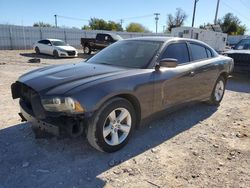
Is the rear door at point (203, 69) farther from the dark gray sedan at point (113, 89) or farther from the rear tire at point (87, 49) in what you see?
the rear tire at point (87, 49)

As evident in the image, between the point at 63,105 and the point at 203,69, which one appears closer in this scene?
the point at 63,105

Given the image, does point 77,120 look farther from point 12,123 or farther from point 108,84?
point 12,123

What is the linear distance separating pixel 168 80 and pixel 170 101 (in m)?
0.40

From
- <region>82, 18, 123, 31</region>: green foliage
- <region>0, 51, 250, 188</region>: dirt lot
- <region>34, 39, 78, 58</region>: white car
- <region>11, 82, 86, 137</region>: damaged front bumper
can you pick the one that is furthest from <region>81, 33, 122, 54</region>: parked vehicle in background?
<region>82, 18, 123, 31</region>: green foliage

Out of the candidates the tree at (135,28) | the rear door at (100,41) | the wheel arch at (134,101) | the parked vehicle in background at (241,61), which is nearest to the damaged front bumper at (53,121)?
the wheel arch at (134,101)

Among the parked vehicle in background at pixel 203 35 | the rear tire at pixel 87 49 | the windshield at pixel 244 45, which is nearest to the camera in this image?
the windshield at pixel 244 45

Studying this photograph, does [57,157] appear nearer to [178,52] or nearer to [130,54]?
[130,54]

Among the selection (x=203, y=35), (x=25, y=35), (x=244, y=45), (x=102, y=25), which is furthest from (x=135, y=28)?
(x=244, y=45)

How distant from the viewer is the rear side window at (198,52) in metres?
5.00

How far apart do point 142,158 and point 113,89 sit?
1.06 meters

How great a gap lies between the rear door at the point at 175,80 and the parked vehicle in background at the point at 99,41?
15448 mm

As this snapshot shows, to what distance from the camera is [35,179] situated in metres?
2.90

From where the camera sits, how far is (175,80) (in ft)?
13.9

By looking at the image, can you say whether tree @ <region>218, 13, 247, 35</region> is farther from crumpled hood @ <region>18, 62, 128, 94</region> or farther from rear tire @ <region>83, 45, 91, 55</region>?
crumpled hood @ <region>18, 62, 128, 94</region>
